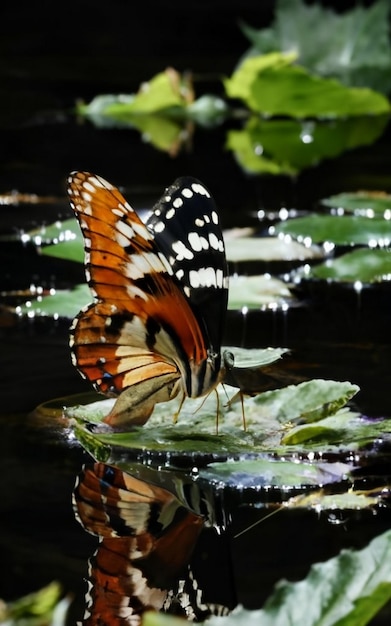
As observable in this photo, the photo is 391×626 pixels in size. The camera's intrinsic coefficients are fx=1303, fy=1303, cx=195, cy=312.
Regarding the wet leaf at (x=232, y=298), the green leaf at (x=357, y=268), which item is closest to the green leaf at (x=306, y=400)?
the wet leaf at (x=232, y=298)

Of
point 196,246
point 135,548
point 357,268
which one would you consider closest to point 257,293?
point 357,268

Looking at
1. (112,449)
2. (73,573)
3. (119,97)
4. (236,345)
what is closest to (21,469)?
(112,449)

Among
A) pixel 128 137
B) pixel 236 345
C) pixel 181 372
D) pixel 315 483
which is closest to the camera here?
pixel 315 483

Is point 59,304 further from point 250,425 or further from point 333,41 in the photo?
point 333,41

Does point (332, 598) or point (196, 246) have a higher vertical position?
point (196, 246)

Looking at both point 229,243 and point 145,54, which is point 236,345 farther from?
point 145,54

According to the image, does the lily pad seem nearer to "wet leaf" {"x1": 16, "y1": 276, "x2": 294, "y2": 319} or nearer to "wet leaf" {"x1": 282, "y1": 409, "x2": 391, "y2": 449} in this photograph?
"wet leaf" {"x1": 282, "y1": 409, "x2": 391, "y2": 449}
